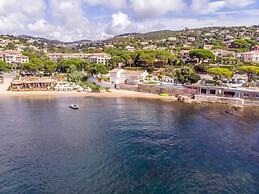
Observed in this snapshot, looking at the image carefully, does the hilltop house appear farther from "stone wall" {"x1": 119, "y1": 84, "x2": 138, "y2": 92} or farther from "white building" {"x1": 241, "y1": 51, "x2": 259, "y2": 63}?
"white building" {"x1": 241, "y1": 51, "x2": 259, "y2": 63}

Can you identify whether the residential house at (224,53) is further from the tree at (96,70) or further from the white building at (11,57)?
the white building at (11,57)

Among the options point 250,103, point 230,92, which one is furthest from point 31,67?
point 250,103

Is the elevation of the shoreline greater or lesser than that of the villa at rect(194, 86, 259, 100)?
lesser

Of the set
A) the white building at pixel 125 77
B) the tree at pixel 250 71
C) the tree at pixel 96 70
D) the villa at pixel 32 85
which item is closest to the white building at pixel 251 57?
the tree at pixel 250 71

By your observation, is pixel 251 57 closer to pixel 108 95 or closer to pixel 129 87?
pixel 129 87

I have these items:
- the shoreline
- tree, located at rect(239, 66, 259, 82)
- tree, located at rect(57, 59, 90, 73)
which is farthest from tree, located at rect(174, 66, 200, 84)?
tree, located at rect(57, 59, 90, 73)

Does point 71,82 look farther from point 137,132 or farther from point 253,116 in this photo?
point 253,116
